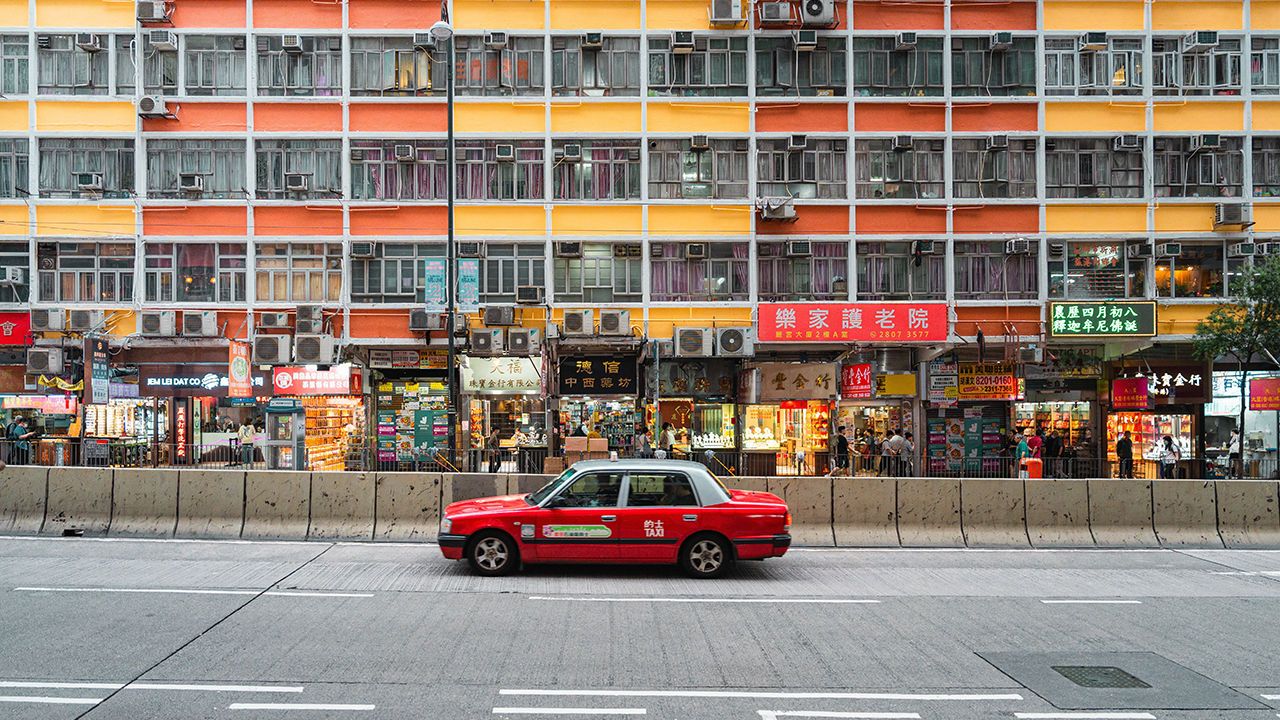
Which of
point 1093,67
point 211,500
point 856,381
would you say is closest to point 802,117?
point 856,381

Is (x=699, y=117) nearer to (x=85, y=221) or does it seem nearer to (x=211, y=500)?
(x=211, y=500)

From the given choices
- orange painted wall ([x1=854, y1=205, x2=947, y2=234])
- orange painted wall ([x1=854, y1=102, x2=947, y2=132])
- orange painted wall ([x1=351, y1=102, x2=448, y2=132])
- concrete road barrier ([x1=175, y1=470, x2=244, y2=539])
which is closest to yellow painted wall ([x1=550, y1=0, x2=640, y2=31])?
orange painted wall ([x1=351, y1=102, x2=448, y2=132])

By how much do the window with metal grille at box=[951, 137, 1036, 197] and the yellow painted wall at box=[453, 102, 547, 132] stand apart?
11.6 metres

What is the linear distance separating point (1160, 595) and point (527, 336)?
16.0m

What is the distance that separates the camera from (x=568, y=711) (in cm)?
658

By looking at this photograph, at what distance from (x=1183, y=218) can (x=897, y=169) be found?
8069 mm

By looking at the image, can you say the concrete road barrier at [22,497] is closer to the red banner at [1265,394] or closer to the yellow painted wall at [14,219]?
the yellow painted wall at [14,219]

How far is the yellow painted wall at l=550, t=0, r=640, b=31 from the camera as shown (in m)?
24.7

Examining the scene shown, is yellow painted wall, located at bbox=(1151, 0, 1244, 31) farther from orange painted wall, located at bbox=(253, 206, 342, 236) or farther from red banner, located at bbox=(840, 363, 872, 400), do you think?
orange painted wall, located at bbox=(253, 206, 342, 236)

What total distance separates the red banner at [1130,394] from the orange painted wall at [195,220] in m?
24.3

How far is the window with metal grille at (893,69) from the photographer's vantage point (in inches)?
981

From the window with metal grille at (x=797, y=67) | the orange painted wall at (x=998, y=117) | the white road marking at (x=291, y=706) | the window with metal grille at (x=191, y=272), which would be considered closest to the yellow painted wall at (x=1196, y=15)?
the orange painted wall at (x=998, y=117)

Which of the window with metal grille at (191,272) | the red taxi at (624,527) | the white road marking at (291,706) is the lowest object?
the white road marking at (291,706)

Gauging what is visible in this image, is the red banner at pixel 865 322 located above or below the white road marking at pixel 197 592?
above
